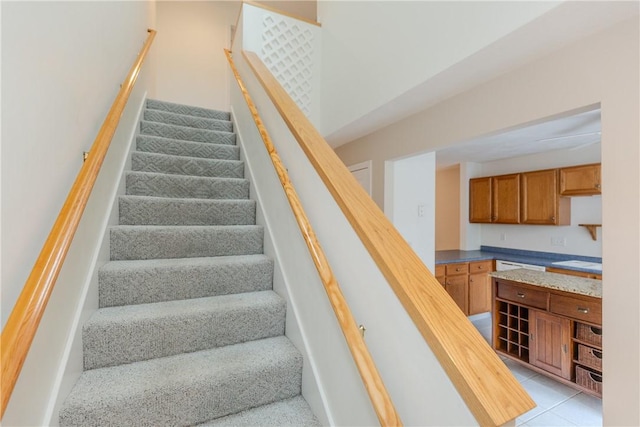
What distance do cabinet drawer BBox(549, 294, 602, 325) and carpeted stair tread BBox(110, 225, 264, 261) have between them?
2.62 m

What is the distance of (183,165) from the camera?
7.76 feet

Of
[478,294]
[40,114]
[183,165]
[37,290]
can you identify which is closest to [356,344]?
[37,290]

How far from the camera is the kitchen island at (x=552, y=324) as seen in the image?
96.3 inches

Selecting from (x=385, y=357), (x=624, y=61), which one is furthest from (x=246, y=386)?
(x=624, y=61)

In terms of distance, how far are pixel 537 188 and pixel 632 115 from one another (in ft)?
11.2

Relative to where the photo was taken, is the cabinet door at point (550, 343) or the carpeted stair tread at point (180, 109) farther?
the carpeted stair tread at point (180, 109)

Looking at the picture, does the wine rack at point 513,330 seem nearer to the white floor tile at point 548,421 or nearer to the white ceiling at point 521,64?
the white floor tile at point 548,421

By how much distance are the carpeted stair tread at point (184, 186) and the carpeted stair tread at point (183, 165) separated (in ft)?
0.61

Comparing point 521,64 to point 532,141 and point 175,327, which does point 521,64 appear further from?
point 532,141

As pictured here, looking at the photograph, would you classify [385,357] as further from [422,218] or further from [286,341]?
[422,218]

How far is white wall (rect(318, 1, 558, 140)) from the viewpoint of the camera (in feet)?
5.19

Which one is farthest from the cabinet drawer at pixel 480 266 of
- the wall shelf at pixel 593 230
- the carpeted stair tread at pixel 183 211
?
the carpeted stair tread at pixel 183 211

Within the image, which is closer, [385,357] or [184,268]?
[385,357]

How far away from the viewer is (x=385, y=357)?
92cm
